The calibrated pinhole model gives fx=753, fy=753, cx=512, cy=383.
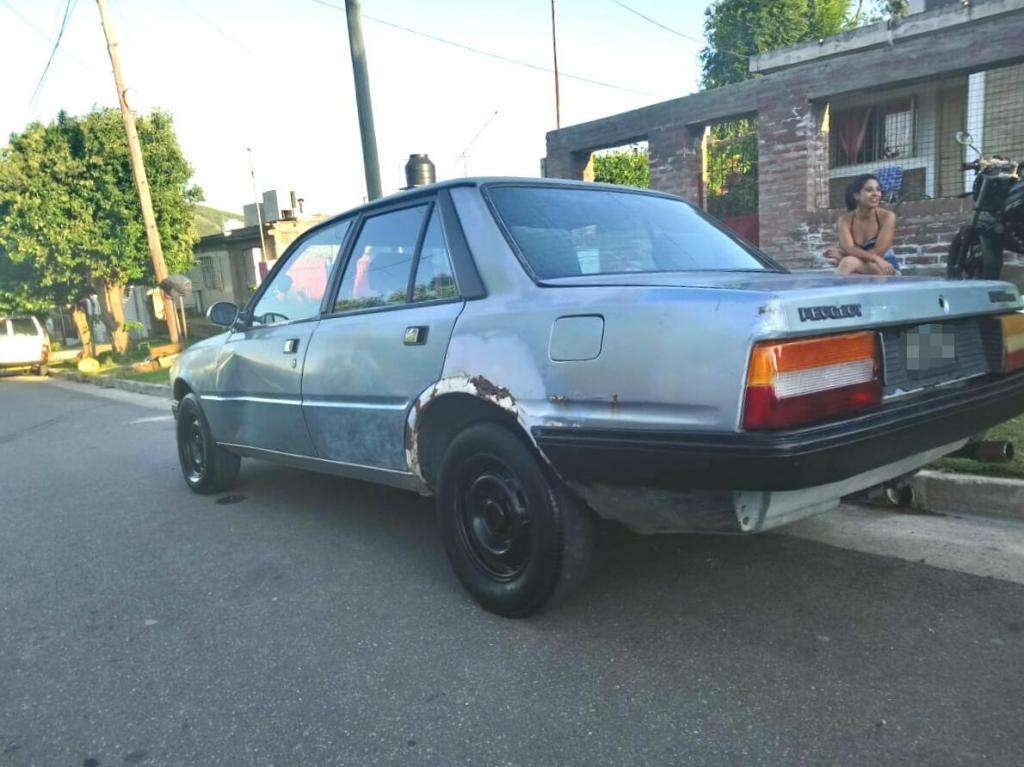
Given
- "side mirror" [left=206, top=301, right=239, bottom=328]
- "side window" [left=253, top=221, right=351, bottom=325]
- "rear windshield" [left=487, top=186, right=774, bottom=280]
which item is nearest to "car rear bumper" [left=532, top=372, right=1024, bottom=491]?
"rear windshield" [left=487, top=186, right=774, bottom=280]

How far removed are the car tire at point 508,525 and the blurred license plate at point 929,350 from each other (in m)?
1.19

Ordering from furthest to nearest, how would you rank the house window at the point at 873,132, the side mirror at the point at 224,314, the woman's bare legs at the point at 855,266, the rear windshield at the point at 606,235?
the house window at the point at 873,132 → the woman's bare legs at the point at 855,266 → the side mirror at the point at 224,314 → the rear windshield at the point at 606,235

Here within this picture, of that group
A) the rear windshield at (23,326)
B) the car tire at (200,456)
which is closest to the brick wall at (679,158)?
the car tire at (200,456)

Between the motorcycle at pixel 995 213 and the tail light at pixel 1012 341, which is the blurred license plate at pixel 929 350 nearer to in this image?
the tail light at pixel 1012 341

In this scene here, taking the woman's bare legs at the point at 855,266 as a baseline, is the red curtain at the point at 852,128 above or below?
above

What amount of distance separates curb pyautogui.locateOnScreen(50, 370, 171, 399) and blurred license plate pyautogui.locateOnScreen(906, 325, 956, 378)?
12113 mm

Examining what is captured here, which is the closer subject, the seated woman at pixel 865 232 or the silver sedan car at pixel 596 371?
the silver sedan car at pixel 596 371

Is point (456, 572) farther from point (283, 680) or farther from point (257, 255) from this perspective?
point (257, 255)

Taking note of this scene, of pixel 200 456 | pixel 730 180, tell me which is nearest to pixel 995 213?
pixel 200 456

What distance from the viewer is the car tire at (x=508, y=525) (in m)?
2.55

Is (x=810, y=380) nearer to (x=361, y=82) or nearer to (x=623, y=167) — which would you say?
(x=361, y=82)

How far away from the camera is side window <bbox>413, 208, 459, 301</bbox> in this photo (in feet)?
9.99

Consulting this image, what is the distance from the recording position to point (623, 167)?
69.1 ft

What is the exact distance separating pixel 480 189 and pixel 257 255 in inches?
1082
